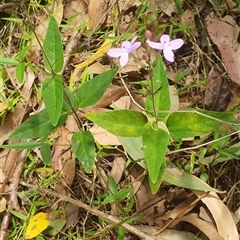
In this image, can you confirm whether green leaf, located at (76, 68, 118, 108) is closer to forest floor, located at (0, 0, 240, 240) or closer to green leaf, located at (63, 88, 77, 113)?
green leaf, located at (63, 88, 77, 113)

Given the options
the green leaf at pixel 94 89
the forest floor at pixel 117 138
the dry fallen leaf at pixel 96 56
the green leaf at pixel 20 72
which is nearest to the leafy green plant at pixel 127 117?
the green leaf at pixel 94 89

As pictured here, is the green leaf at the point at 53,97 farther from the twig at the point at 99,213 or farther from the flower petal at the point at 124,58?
the twig at the point at 99,213

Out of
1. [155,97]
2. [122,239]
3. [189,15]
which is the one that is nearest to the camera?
[155,97]

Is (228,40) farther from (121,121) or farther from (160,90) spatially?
(121,121)

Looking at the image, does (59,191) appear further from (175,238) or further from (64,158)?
(175,238)

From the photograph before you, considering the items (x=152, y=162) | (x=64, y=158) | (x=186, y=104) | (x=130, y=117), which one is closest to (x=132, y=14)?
(x=186, y=104)

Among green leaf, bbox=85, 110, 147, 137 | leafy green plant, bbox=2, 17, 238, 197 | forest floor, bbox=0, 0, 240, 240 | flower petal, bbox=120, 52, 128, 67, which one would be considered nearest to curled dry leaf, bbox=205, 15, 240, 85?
forest floor, bbox=0, 0, 240, 240
